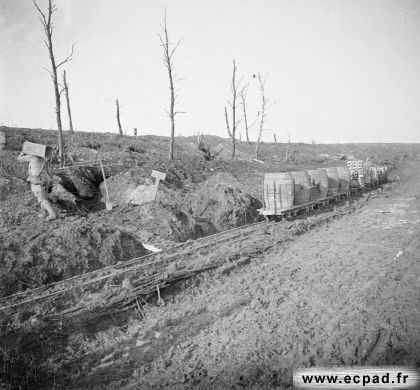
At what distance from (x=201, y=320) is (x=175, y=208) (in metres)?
5.94

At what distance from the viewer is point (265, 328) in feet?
15.5

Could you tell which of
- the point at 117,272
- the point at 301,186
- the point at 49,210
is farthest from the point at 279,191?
the point at 49,210

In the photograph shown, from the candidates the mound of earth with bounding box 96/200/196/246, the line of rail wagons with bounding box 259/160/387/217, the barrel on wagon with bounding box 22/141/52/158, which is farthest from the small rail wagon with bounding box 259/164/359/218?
the barrel on wagon with bounding box 22/141/52/158

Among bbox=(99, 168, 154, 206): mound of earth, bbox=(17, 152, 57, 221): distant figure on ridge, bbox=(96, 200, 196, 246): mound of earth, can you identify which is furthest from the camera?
bbox=(99, 168, 154, 206): mound of earth

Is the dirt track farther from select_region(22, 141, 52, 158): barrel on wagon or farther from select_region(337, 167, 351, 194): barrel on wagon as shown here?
select_region(337, 167, 351, 194): barrel on wagon

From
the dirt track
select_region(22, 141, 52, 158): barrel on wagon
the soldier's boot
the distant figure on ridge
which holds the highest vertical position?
select_region(22, 141, 52, 158): barrel on wagon

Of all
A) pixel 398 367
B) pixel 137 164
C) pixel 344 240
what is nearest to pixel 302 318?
pixel 398 367

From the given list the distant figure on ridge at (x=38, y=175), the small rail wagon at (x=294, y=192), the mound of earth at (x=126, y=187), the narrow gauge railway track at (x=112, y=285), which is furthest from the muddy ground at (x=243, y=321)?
the mound of earth at (x=126, y=187)

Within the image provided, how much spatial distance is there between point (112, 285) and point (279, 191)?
7441 mm

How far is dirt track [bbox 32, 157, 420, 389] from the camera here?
13.0 feet

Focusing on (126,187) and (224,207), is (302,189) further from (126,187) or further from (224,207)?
(126,187)

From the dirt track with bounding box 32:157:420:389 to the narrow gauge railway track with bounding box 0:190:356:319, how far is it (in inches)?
16.3

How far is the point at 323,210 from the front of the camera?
1390 cm

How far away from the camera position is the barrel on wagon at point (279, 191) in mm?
11555
